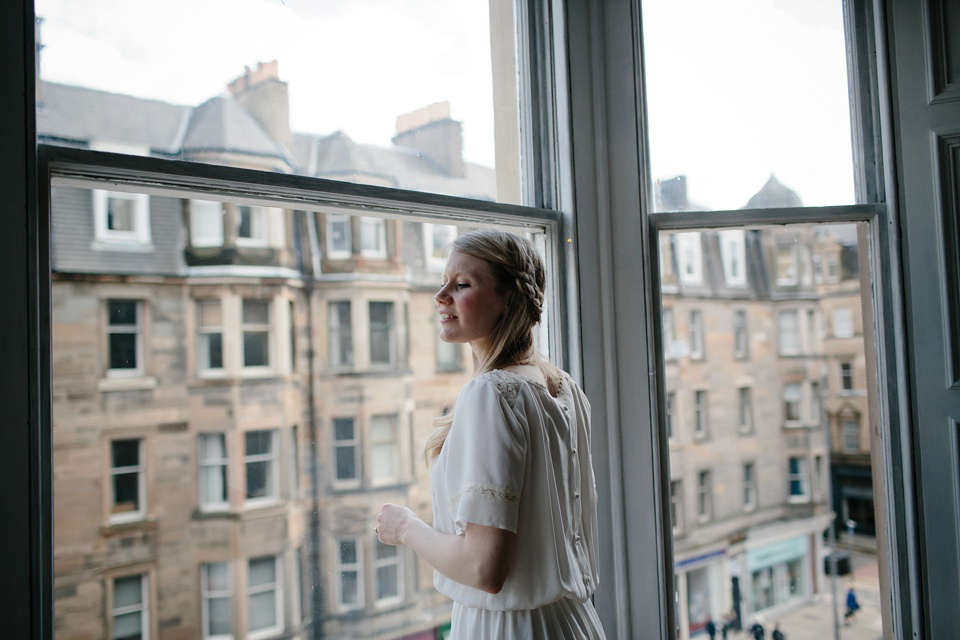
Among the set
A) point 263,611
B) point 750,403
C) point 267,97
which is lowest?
point 263,611

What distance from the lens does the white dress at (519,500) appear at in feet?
3.30

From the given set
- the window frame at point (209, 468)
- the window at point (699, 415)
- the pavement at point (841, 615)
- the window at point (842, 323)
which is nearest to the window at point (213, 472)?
the window frame at point (209, 468)

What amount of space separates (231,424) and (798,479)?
158 centimetres

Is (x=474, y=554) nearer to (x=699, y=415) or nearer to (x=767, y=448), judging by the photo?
(x=699, y=415)

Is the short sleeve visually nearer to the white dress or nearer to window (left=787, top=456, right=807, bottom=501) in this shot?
the white dress

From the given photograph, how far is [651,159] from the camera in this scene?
5.88 ft

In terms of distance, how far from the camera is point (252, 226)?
1.65m

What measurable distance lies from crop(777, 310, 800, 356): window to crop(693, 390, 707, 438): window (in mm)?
313

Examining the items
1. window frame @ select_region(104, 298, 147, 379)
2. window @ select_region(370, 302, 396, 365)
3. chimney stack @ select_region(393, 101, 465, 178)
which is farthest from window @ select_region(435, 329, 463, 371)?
window frame @ select_region(104, 298, 147, 379)

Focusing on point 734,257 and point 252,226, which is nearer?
point 252,226

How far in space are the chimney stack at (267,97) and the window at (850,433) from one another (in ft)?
5.28

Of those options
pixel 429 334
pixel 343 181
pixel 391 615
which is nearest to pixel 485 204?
pixel 343 181

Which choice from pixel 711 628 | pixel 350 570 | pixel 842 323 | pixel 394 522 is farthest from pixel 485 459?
pixel 842 323

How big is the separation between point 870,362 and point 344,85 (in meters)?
1.50
